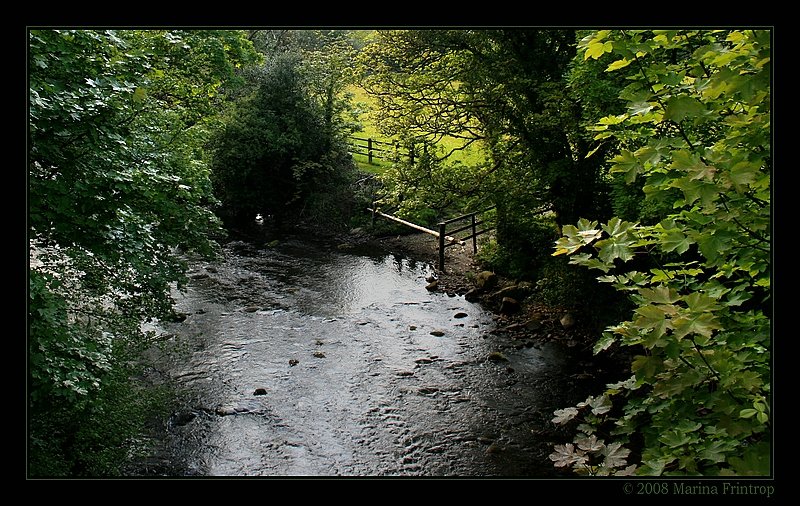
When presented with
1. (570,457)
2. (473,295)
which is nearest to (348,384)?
(473,295)

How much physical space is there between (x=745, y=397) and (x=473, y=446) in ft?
18.9

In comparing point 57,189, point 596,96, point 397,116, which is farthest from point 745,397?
point 397,116

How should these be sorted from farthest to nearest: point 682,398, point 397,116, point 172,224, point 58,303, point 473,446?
point 397,116
point 473,446
point 172,224
point 58,303
point 682,398

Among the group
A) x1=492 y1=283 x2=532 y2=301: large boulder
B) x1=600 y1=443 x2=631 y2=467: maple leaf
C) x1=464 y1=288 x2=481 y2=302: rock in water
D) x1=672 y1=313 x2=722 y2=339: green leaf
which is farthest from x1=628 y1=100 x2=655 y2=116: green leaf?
x1=464 y1=288 x2=481 y2=302: rock in water

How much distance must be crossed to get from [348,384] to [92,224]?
534 cm

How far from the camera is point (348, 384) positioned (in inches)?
378

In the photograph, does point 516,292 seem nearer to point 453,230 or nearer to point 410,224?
point 453,230

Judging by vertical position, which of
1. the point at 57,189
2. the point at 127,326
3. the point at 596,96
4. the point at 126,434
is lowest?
the point at 126,434

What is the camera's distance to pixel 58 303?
4266 mm

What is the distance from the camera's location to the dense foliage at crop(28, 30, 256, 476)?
4.11m

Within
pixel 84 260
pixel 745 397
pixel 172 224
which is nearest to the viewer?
pixel 745 397

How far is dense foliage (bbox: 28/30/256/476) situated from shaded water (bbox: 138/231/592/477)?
131 centimetres

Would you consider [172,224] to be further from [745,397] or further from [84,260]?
[745,397]
